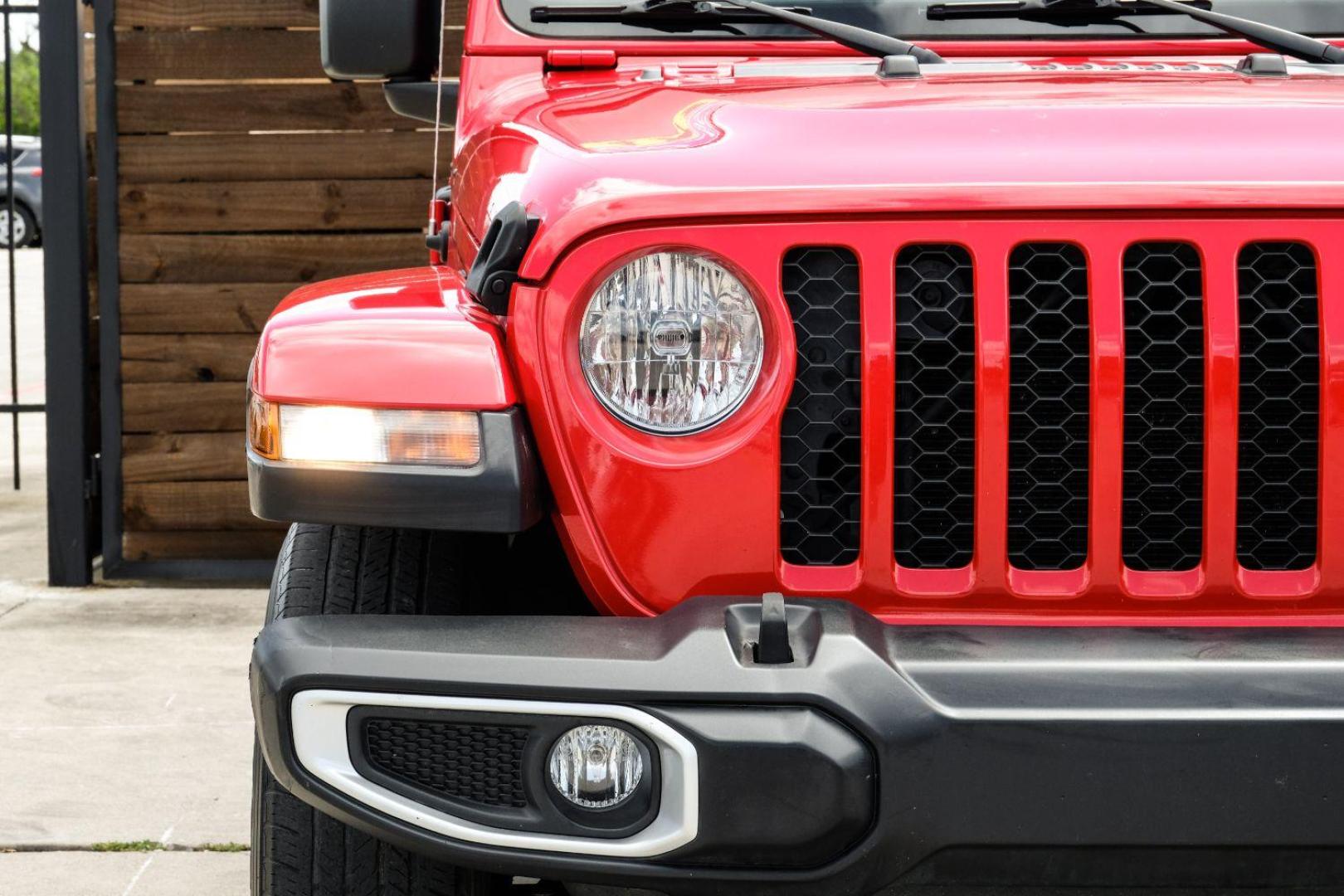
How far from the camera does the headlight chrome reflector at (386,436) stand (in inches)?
72.1

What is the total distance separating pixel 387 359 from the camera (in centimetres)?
183

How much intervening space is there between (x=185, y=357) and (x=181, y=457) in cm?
36

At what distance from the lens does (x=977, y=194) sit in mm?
1807

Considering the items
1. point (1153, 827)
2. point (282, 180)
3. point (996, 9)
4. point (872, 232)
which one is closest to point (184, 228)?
point (282, 180)

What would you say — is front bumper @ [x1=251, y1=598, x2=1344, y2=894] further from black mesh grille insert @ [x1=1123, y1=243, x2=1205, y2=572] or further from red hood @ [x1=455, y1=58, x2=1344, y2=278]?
red hood @ [x1=455, y1=58, x2=1344, y2=278]

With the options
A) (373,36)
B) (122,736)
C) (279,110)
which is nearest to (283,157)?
(279,110)

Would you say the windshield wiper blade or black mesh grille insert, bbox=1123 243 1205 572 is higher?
the windshield wiper blade

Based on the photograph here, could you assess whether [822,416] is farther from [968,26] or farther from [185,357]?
[185,357]

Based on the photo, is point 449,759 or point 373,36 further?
point 373,36

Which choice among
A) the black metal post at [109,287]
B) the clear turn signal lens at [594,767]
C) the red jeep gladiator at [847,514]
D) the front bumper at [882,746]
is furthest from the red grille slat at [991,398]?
the black metal post at [109,287]

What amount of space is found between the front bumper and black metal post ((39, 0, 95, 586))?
4210mm

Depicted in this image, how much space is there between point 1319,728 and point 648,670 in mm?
686

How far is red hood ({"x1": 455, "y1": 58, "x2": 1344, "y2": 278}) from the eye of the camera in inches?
71.2

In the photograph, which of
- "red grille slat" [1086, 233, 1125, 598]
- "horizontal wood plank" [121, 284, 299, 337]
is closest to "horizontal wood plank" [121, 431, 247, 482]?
"horizontal wood plank" [121, 284, 299, 337]
